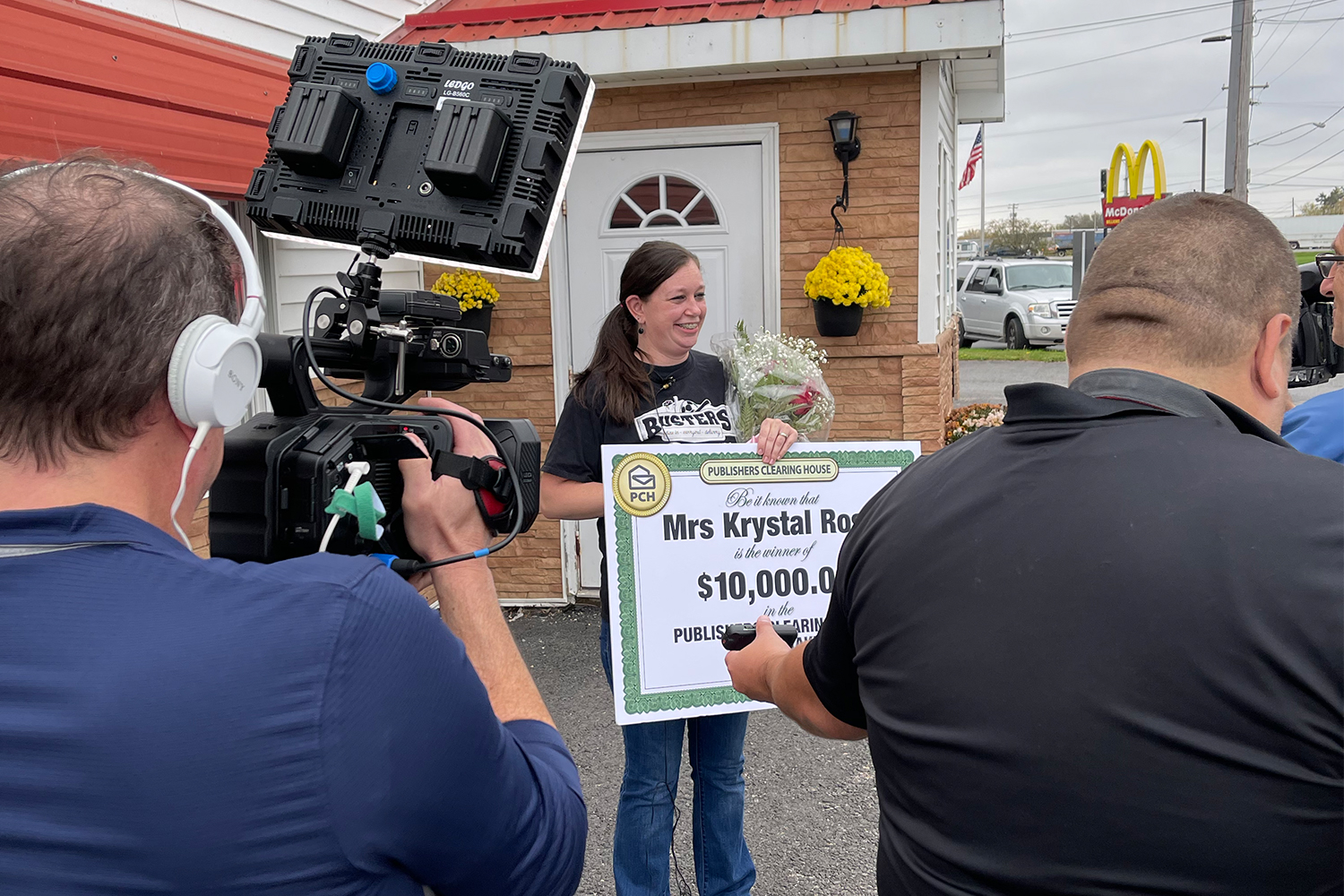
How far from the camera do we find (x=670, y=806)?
2.96m

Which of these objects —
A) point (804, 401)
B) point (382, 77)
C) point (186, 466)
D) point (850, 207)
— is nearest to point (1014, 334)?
point (850, 207)

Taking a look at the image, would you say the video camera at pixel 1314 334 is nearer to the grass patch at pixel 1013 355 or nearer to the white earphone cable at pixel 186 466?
the white earphone cable at pixel 186 466

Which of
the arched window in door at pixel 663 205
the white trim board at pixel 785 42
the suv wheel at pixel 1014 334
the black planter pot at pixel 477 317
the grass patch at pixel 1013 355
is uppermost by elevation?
the white trim board at pixel 785 42

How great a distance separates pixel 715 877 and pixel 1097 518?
2.18 metres

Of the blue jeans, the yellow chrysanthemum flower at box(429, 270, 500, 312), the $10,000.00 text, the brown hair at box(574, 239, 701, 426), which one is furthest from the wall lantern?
the blue jeans

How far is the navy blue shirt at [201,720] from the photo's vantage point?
88 cm

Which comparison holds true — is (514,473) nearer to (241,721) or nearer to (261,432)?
(261,432)

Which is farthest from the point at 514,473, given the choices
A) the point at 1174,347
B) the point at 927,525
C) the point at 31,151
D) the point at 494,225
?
the point at 31,151

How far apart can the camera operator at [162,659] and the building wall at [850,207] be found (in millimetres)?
4768

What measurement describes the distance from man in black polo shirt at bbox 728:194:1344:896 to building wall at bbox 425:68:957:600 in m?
4.07

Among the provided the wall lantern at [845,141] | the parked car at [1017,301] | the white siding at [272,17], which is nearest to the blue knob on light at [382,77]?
the white siding at [272,17]

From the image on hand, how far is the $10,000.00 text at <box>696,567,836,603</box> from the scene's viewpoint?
2.95 meters

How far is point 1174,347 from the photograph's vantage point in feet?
4.93

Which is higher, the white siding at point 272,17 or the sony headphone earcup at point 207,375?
the white siding at point 272,17
